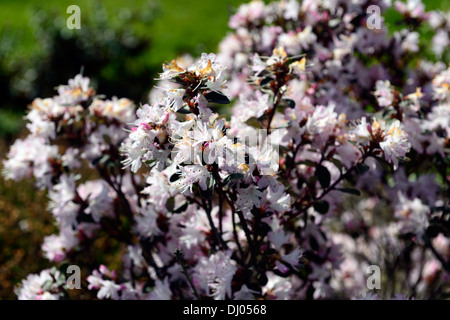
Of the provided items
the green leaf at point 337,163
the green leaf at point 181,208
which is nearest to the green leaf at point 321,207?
the green leaf at point 337,163

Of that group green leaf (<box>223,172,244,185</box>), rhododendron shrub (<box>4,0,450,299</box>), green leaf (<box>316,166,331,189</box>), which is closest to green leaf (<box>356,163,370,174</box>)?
rhododendron shrub (<box>4,0,450,299</box>)

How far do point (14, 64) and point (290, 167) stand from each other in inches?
279

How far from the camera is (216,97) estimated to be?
5.06 feet

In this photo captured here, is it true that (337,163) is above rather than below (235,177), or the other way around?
→ above

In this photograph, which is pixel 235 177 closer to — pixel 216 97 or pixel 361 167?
pixel 216 97

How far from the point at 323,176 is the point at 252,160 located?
20.9 inches

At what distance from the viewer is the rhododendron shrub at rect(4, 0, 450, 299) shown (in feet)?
5.05

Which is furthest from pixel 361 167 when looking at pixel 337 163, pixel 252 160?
pixel 252 160

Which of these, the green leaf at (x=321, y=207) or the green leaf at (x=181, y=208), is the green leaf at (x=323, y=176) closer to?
the green leaf at (x=321, y=207)

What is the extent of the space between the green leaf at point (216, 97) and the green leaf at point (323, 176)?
0.60 m

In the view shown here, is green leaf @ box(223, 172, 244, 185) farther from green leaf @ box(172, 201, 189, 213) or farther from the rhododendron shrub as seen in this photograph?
green leaf @ box(172, 201, 189, 213)

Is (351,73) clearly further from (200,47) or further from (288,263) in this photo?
(200,47)

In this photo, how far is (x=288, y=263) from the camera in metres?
1.82

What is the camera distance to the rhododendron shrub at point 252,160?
1.54 meters
